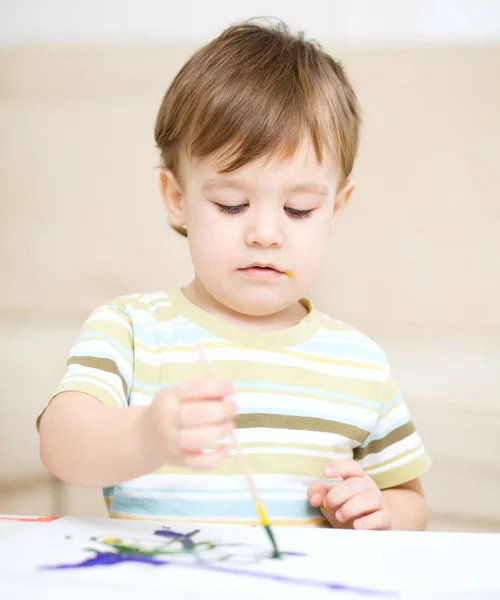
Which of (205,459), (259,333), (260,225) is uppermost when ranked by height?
(260,225)

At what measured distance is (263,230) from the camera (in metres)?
0.77

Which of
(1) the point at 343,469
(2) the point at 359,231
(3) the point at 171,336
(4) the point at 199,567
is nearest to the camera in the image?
(4) the point at 199,567

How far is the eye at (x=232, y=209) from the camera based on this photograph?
0.80m

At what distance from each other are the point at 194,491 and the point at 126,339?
6.9 inches

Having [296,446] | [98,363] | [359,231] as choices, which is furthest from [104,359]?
[359,231]

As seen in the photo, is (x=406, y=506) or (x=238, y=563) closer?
(x=238, y=563)

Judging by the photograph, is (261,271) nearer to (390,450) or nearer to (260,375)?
(260,375)

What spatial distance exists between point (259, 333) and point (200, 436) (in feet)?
1.15

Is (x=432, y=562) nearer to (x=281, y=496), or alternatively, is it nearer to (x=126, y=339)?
(x=281, y=496)

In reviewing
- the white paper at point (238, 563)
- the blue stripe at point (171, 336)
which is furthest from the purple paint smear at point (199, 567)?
the blue stripe at point (171, 336)

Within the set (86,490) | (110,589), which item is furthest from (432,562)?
(86,490)

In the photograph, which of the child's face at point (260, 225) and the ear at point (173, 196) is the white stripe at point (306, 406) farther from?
the ear at point (173, 196)

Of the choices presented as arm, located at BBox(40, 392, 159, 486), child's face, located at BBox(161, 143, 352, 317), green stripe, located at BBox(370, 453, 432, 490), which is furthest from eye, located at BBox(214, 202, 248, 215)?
green stripe, located at BBox(370, 453, 432, 490)

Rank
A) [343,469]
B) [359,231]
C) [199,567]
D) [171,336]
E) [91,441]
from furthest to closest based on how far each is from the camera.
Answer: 1. [359,231]
2. [171,336]
3. [343,469]
4. [91,441]
5. [199,567]
